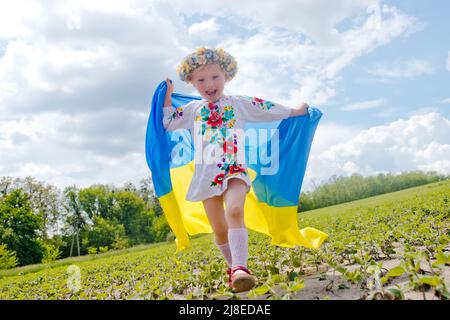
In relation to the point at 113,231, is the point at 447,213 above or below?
below

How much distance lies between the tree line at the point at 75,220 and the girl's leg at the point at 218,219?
2064cm

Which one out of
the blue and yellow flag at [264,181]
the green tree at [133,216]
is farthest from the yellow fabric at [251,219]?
the green tree at [133,216]

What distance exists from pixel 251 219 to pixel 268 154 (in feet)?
2.55

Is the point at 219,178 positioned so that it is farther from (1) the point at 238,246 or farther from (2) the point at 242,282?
(2) the point at 242,282

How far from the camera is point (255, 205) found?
4848mm

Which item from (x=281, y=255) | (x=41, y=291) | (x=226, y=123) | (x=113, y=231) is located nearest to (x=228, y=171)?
(x=226, y=123)

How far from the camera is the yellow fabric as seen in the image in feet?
15.0

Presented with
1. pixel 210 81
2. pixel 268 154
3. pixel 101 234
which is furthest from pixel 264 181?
pixel 101 234

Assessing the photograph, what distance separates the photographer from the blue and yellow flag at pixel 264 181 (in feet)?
14.9

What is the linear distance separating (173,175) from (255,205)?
1.04m

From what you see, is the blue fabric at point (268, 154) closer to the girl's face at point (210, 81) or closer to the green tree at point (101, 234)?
A: the girl's face at point (210, 81)

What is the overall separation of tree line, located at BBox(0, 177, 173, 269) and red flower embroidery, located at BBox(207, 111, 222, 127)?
68.2ft
